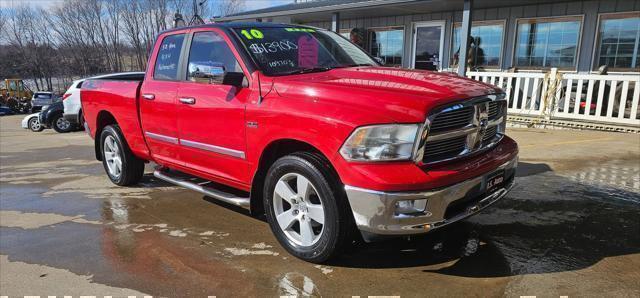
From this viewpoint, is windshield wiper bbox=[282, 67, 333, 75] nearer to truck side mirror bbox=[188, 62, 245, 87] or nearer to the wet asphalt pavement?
truck side mirror bbox=[188, 62, 245, 87]

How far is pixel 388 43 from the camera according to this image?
15031 mm

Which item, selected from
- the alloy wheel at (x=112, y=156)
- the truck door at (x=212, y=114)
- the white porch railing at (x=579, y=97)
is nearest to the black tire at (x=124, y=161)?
the alloy wheel at (x=112, y=156)

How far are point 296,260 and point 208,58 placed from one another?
2089 millimetres

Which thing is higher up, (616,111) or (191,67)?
(191,67)

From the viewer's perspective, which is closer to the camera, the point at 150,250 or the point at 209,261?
the point at 209,261

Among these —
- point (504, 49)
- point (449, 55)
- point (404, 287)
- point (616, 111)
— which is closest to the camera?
point (404, 287)

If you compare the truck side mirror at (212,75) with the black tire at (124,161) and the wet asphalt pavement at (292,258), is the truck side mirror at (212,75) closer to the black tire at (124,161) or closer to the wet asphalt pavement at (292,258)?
the wet asphalt pavement at (292,258)

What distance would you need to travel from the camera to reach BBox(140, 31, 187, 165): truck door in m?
4.48

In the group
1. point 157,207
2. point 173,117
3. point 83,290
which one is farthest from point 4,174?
point 83,290

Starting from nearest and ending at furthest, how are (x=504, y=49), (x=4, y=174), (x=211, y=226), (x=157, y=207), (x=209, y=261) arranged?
(x=209, y=261)
(x=211, y=226)
(x=157, y=207)
(x=4, y=174)
(x=504, y=49)

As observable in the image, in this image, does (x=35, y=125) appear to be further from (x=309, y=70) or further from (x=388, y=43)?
(x=309, y=70)

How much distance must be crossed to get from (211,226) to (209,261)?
826 mm

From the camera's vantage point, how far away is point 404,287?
2973mm

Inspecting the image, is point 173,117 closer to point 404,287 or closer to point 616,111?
point 404,287
